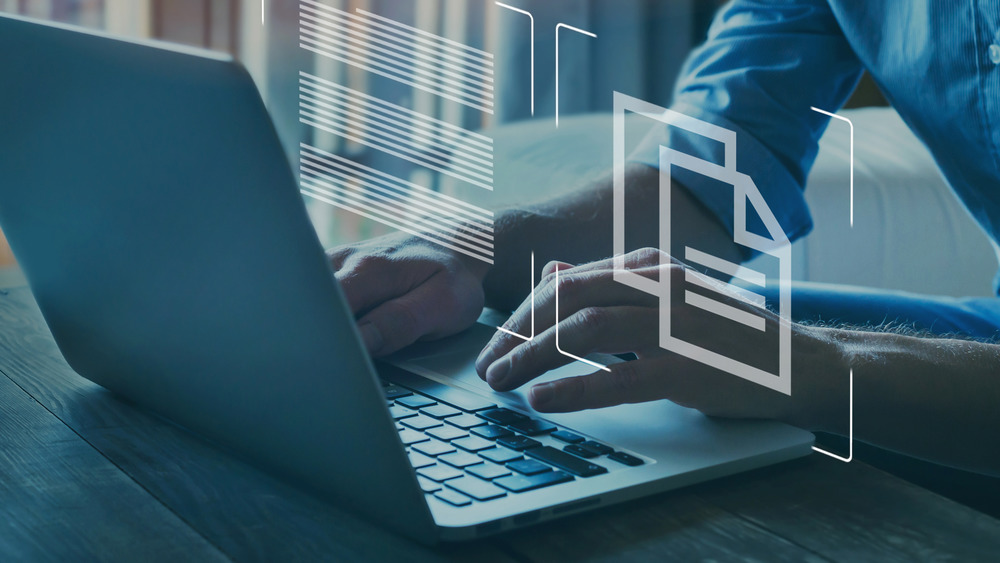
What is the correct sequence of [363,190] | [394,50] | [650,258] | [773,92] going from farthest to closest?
[363,190]
[394,50]
[773,92]
[650,258]

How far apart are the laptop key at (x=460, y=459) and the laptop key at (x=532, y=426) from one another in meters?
0.04

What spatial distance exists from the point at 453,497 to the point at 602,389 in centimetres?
12

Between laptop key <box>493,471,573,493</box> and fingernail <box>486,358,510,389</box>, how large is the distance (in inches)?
4.6

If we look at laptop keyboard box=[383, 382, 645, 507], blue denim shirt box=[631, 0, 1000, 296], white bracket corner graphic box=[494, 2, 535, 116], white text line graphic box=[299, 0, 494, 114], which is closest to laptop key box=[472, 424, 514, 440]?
laptop keyboard box=[383, 382, 645, 507]

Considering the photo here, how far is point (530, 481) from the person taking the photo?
1.26 ft

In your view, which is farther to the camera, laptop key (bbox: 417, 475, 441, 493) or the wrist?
the wrist

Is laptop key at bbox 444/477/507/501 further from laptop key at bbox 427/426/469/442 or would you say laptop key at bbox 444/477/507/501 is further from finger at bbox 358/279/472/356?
finger at bbox 358/279/472/356

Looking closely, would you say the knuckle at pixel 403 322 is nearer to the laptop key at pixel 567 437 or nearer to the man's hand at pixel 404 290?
the man's hand at pixel 404 290

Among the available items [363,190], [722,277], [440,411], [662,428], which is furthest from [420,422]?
[363,190]

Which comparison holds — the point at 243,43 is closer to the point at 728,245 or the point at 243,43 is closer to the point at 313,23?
the point at 313,23

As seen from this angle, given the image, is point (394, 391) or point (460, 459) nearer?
point (460, 459)

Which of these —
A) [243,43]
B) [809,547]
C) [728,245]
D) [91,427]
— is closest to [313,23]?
[243,43]

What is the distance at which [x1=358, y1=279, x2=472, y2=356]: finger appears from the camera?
597 mm

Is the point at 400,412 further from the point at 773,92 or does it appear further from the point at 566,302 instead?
the point at 773,92
